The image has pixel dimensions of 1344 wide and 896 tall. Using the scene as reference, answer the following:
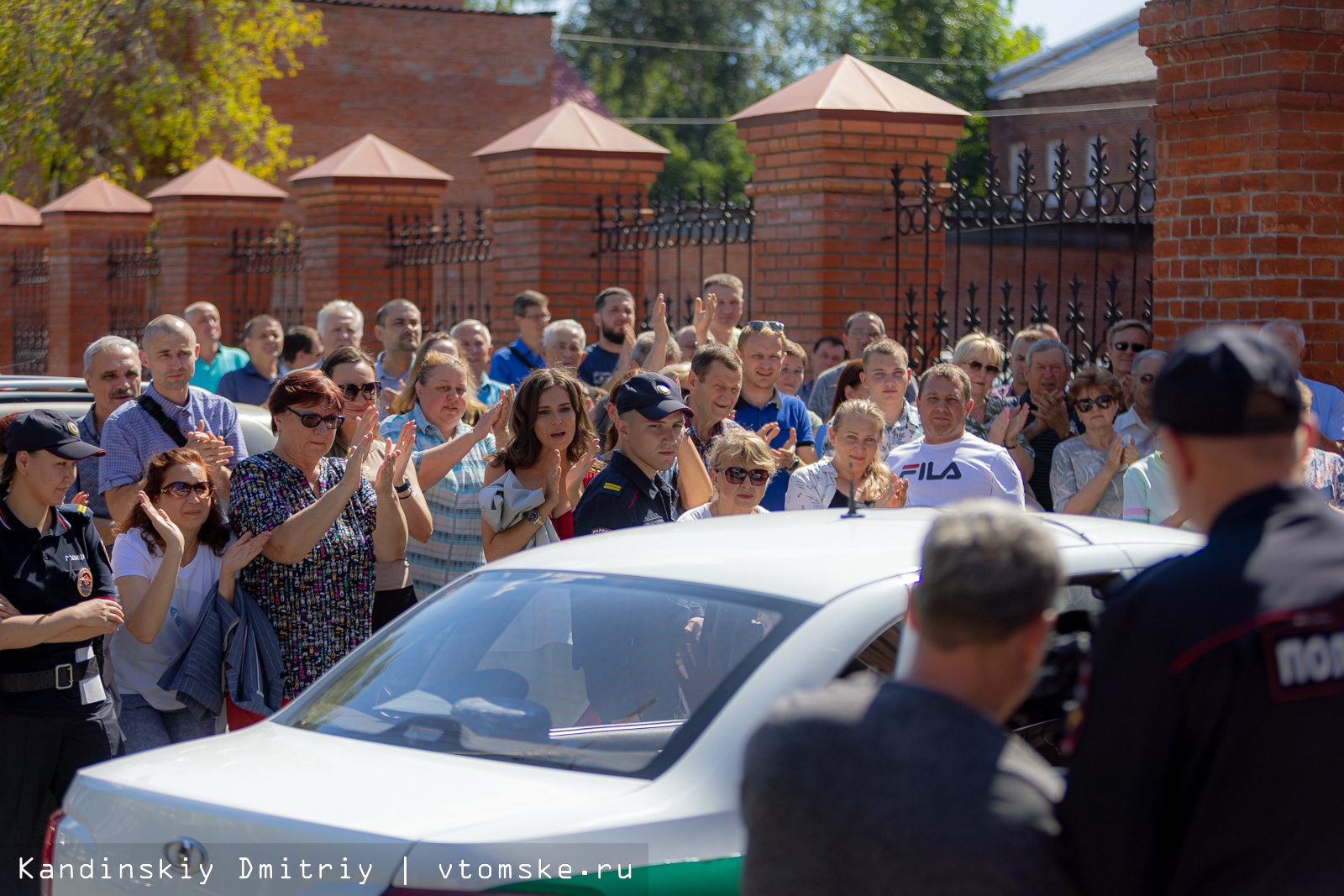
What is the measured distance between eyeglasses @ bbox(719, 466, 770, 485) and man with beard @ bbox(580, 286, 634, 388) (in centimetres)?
405

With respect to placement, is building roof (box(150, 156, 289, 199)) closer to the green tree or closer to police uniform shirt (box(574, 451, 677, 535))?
the green tree

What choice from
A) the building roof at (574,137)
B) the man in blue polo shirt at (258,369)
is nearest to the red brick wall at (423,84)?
the building roof at (574,137)

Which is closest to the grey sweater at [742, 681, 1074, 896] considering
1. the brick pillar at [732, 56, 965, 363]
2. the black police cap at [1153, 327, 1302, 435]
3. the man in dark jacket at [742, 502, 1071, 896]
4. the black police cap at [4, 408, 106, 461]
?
the man in dark jacket at [742, 502, 1071, 896]

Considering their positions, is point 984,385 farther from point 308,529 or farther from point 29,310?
point 29,310

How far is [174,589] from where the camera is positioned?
16.3 ft

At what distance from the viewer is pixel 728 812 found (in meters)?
2.73

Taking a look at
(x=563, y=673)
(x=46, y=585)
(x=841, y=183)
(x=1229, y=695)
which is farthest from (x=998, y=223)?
(x=1229, y=695)

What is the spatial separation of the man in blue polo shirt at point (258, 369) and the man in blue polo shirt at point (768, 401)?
3938 millimetres

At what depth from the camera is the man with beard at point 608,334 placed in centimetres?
941

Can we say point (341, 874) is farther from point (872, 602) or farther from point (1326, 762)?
point (1326, 762)

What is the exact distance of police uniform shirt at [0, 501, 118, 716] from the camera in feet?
15.1

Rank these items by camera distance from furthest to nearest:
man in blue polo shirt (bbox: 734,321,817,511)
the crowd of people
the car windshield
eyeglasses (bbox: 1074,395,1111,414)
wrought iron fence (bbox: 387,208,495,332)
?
1. wrought iron fence (bbox: 387,208,495,332)
2. man in blue polo shirt (bbox: 734,321,817,511)
3. eyeglasses (bbox: 1074,395,1111,414)
4. the crowd of people
5. the car windshield

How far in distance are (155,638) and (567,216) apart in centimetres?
739

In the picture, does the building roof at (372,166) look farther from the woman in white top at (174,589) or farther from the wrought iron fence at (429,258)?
the woman in white top at (174,589)
